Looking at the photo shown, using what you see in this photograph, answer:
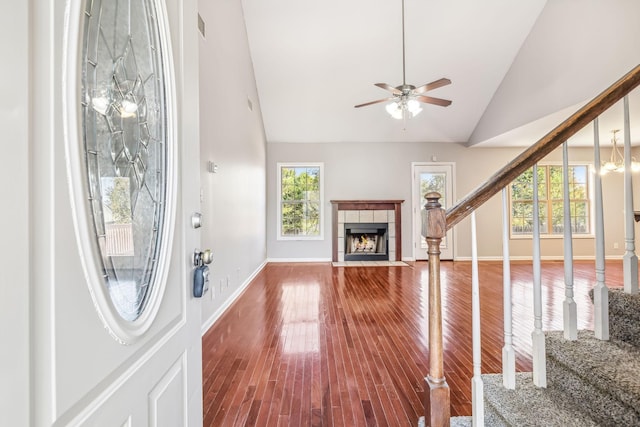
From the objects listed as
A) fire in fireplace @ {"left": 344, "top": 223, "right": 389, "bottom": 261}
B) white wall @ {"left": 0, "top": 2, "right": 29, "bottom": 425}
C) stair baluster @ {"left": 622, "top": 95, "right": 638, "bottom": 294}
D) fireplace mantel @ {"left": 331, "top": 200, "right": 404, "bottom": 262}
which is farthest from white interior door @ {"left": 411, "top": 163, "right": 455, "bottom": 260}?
white wall @ {"left": 0, "top": 2, "right": 29, "bottom": 425}

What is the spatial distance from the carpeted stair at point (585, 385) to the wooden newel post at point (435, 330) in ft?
0.65

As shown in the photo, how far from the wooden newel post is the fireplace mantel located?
5.66 meters

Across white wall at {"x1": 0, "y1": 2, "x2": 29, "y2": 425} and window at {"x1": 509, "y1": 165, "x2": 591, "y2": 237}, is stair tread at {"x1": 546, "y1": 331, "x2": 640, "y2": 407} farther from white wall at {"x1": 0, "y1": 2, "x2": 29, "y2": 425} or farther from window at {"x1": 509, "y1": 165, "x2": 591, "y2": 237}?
window at {"x1": 509, "y1": 165, "x2": 591, "y2": 237}

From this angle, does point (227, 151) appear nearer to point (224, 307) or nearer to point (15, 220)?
point (224, 307)

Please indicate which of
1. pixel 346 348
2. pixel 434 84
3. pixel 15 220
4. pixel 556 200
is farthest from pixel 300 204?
pixel 15 220

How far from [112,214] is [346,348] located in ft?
7.56

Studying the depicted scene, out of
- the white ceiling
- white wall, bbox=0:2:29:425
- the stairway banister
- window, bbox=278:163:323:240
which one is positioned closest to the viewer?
white wall, bbox=0:2:29:425

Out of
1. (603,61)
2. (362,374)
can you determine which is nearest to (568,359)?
(362,374)

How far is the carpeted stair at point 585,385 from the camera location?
102cm

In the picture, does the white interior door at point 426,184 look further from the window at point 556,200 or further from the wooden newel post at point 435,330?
the wooden newel post at point 435,330

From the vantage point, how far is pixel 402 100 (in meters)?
3.77

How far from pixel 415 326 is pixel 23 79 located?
10.6ft

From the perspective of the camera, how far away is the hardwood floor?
70.3 inches

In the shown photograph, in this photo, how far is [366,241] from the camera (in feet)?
23.7
